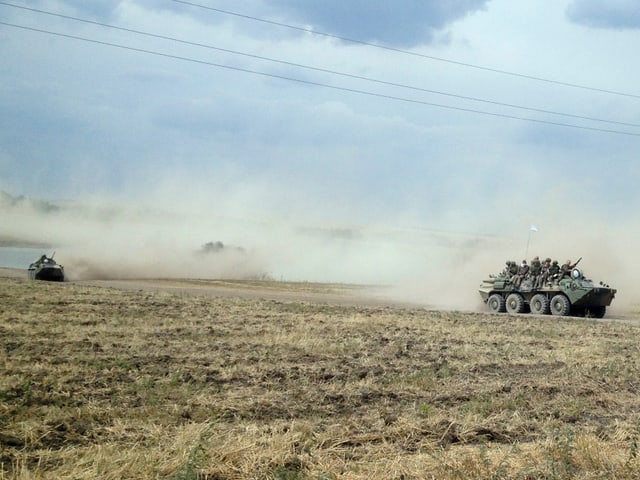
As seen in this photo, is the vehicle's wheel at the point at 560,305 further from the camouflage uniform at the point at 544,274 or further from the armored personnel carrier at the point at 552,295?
the camouflage uniform at the point at 544,274

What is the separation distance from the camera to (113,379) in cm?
957

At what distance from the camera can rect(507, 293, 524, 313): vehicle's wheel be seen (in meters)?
30.9

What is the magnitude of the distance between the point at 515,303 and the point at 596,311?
11.3ft

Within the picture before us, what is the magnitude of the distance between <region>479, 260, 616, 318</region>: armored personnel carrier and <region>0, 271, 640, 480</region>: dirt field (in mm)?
11193

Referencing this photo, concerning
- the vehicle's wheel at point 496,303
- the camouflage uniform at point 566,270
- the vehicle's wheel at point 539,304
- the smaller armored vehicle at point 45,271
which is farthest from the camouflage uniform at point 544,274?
the smaller armored vehicle at point 45,271

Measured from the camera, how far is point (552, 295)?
29.7 m

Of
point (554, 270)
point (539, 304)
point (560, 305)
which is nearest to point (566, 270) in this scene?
point (554, 270)

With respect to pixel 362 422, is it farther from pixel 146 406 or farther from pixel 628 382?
pixel 628 382

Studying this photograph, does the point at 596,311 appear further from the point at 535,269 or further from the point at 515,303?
the point at 515,303

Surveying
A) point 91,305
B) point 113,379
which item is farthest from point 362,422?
point 91,305

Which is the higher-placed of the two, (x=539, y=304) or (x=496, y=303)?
(x=539, y=304)

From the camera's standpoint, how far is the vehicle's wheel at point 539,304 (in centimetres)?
2972

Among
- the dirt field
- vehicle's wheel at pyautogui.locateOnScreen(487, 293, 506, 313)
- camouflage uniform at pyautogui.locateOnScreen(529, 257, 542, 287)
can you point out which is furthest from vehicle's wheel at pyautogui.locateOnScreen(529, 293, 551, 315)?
the dirt field

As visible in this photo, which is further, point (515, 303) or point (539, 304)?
point (515, 303)
